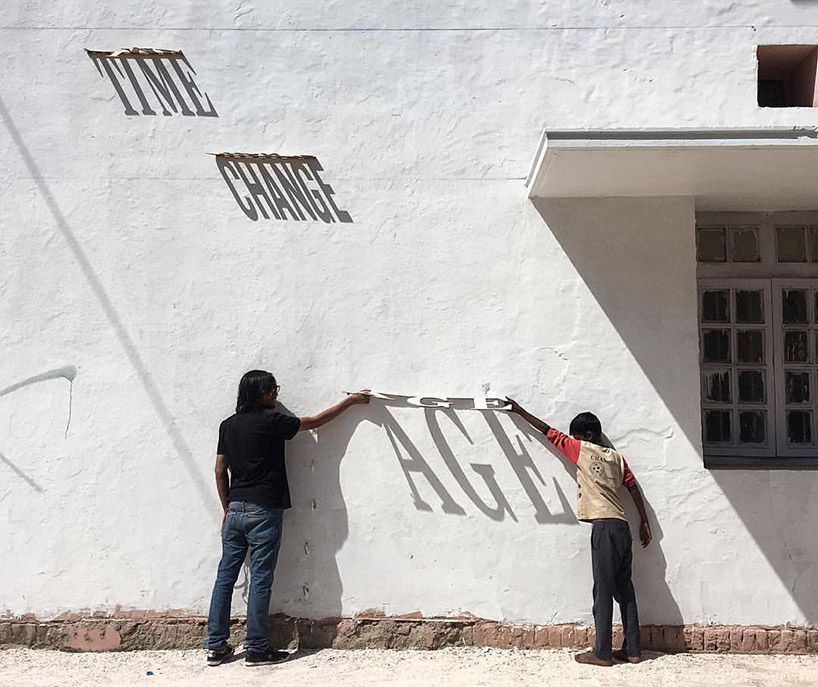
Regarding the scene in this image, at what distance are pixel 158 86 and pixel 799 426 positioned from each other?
4.82 m

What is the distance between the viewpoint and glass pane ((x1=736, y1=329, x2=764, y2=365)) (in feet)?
19.5

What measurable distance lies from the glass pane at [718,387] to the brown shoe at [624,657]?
1.81 m

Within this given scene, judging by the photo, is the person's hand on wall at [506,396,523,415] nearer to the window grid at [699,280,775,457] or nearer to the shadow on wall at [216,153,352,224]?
the window grid at [699,280,775,457]

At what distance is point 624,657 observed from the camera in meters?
5.18

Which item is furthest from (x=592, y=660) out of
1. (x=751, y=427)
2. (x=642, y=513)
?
(x=751, y=427)

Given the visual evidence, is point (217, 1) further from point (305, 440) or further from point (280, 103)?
point (305, 440)

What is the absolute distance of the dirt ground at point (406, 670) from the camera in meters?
4.91

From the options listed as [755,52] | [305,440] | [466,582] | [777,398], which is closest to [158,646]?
[305,440]

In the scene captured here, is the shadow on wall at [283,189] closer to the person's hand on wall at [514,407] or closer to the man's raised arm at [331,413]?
the man's raised arm at [331,413]

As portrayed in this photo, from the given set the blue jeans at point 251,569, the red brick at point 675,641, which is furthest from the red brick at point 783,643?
the blue jeans at point 251,569

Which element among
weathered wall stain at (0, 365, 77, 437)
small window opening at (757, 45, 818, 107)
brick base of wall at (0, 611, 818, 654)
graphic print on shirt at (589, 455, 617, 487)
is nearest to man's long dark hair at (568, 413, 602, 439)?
graphic print on shirt at (589, 455, 617, 487)

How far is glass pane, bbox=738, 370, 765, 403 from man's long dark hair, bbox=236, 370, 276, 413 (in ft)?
10.3

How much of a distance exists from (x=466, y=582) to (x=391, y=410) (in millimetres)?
1165

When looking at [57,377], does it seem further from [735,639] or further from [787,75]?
[787,75]
